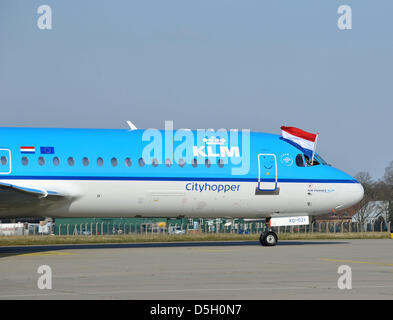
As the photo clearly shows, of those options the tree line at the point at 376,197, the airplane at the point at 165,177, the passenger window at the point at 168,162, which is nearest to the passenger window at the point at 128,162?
the airplane at the point at 165,177

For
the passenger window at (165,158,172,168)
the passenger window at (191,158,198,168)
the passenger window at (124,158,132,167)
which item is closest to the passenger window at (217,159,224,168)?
the passenger window at (191,158,198,168)

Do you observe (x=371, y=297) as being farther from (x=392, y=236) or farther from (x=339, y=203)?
(x=392, y=236)

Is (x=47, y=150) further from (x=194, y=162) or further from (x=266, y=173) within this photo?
(x=266, y=173)

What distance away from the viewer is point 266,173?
93.7ft

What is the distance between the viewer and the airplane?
84.9 feet

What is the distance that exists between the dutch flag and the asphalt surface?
566 cm

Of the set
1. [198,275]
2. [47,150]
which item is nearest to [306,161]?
[47,150]

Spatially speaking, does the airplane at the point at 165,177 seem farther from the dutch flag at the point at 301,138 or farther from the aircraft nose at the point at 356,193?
the dutch flag at the point at 301,138

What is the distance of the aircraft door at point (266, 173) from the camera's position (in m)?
28.5

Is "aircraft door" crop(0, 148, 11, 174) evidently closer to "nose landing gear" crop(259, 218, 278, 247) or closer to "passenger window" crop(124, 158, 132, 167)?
"passenger window" crop(124, 158, 132, 167)

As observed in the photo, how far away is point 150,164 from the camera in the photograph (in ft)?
89.0

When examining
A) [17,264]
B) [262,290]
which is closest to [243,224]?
[17,264]

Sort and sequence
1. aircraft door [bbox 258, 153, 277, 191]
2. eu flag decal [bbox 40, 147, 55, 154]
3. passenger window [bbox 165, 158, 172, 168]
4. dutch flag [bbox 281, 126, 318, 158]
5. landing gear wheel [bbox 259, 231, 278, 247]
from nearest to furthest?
eu flag decal [bbox 40, 147, 55, 154], passenger window [bbox 165, 158, 172, 168], aircraft door [bbox 258, 153, 277, 191], landing gear wheel [bbox 259, 231, 278, 247], dutch flag [bbox 281, 126, 318, 158]

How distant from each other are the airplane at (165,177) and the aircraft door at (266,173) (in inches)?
1.6
